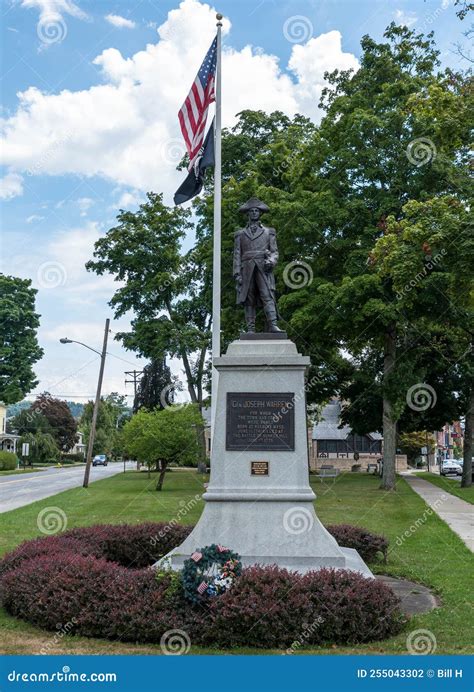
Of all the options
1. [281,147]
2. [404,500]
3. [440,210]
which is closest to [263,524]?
[440,210]

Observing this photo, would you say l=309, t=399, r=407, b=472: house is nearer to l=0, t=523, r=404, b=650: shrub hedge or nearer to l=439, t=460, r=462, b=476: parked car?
l=439, t=460, r=462, b=476: parked car

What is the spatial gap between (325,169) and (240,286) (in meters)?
19.9

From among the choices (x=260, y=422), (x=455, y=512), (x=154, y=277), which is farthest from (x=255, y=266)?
(x=154, y=277)

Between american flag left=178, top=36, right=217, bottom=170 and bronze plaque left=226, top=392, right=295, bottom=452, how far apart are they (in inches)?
313

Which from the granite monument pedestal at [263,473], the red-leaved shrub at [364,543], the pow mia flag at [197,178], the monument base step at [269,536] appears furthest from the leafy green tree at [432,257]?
the monument base step at [269,536]

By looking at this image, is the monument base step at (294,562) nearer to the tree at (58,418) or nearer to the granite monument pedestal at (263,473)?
the granite monument pedestal at (263,473)

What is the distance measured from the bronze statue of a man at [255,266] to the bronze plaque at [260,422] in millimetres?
1329

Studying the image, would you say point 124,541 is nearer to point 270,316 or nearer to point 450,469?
point 270,316

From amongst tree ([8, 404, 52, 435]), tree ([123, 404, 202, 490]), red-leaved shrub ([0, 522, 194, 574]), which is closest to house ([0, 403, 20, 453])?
tree ([8, 404, 52, 435])

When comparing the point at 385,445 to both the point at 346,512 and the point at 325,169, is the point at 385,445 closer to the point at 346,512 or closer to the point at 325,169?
the point at 346,512

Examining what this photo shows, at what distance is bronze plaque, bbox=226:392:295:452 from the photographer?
10.5 metres

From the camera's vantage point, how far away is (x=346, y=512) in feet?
72.1

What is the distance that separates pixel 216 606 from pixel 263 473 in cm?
282

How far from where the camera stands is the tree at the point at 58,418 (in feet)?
276
